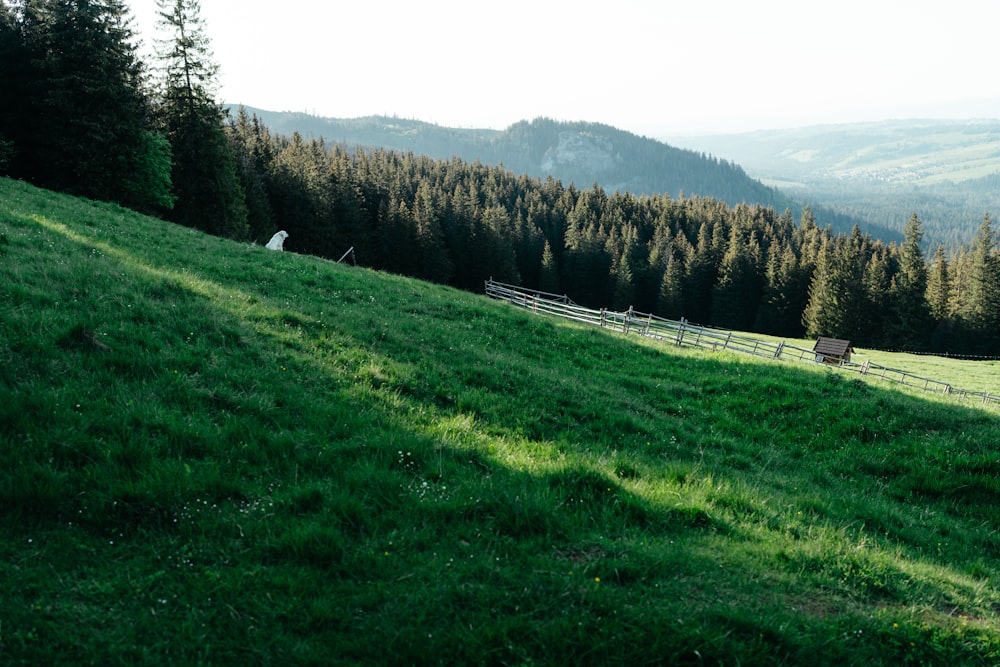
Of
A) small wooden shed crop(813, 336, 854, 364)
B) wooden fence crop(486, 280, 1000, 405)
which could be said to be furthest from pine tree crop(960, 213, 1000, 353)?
wooden fence crop(486, 280, 1000, 405)

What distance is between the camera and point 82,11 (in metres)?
32.3

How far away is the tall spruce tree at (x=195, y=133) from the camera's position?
40938 mm

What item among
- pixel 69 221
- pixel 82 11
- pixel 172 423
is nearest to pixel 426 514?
pixel 172 423

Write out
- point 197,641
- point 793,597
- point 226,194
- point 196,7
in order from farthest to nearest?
point 226,194, point 196,7, point 793,597, point 197,641

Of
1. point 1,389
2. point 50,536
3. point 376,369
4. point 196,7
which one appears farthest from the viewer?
point 196,7

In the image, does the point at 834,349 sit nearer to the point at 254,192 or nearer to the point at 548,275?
the point at 548,275

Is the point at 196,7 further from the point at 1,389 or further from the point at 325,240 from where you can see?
the point at 1,389

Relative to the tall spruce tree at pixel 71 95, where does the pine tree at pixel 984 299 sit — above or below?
below

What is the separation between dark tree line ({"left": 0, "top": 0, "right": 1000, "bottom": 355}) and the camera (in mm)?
33344

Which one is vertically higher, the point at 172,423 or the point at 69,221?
the point at 69,221

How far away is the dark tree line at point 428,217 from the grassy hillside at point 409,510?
27.8 m

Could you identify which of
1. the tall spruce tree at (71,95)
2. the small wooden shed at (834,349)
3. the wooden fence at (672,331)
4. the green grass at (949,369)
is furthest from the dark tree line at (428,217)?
the small wooden shed at (834,349)

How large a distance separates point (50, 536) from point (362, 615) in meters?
2.73

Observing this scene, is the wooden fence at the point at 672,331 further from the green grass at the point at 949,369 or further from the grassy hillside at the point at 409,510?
the grassy hillside at the point at 409,510
